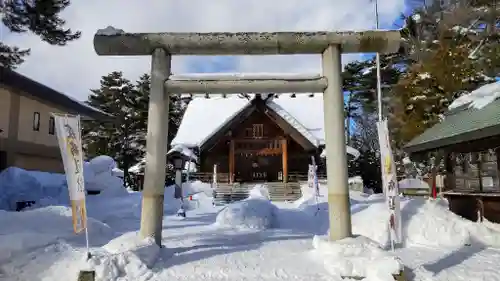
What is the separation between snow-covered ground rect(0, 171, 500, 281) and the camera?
21.2 ft

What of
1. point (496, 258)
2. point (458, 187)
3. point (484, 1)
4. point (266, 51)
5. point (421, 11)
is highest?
point (421, 11)

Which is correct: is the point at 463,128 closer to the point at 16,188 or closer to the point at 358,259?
the point at 358,259

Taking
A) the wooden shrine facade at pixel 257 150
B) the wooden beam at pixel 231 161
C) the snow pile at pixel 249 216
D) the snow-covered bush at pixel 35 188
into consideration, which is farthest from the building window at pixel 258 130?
the snow pile at pixel 249 216

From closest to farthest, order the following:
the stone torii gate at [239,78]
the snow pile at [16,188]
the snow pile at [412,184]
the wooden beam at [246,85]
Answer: the stone torii gate at [239,78] < the wooden beam at [246,85] < the snow pile at [16,188] < the snow pile at [412,184]

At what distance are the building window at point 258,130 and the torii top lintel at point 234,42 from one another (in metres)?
21.5

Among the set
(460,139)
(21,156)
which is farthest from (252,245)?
(21,156)

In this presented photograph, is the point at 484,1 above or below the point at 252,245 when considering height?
above

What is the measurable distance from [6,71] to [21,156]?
5.10 meters

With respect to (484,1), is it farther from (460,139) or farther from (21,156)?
(21,156)

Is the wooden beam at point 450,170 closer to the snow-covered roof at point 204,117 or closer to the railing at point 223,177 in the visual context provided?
the railing at point 223,177

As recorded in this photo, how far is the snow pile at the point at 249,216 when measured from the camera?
44.1 ft

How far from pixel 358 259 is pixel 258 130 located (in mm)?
23889

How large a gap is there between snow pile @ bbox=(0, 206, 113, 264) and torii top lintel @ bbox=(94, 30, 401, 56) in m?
4.22

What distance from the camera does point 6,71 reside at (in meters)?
14.4
